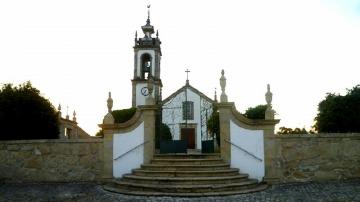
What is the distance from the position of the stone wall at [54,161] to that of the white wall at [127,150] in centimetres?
58

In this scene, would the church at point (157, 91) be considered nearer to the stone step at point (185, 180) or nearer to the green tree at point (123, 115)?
the green tree at point (123, 115)

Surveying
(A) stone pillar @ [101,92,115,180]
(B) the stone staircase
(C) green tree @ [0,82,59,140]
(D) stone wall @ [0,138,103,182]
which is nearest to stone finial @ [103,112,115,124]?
(A) stone pillar @ [101,92,115,180]

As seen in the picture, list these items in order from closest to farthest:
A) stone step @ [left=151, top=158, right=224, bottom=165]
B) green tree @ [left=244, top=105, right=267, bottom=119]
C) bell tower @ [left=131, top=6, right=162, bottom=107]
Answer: stone step @ [left=151, top=158, right=224, bottom=165], green tree @ [left=244, top=105, right=267, bottom=119], bell tower @ [left=131, top=6, right=162, bottom=107]

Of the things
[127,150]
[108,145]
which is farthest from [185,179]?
[108,145]

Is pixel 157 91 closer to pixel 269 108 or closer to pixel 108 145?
pixel 108 145

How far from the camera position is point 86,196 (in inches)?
397

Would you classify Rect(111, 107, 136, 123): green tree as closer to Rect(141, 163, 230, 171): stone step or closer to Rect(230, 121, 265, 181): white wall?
Rect(141, 163, 230, 171): stone step

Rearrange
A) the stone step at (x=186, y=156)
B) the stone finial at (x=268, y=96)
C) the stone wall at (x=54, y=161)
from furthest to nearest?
the stone wall at (x=54, y=161) → the stone step at (x=186, y=156) → the stone finial at (x=268, y=96)

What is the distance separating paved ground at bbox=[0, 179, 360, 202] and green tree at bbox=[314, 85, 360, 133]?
537 cm

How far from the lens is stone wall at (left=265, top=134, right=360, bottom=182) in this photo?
1227cm

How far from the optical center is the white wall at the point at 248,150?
1228cm

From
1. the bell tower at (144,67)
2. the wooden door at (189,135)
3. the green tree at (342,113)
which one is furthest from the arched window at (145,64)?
the green tree at (342,113)

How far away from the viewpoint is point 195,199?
9641 mm

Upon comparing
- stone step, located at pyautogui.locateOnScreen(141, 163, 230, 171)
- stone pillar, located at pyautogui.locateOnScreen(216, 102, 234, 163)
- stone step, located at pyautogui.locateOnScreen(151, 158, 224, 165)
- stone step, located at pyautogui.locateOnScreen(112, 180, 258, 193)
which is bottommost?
stone step, located at pyautogui.locateOnScreen(112, 180, 258, 193)
